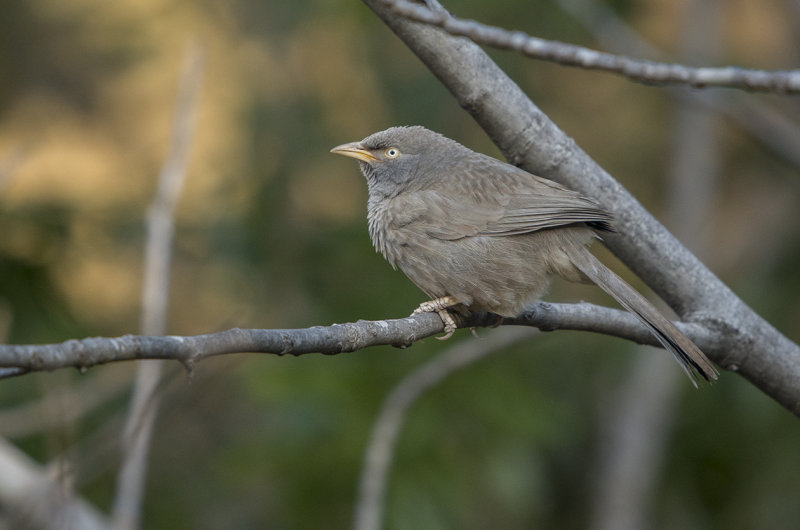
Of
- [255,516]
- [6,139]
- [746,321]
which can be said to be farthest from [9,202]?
[746,321]

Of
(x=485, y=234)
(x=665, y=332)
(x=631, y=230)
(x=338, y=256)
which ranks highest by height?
(x=338, y=256)

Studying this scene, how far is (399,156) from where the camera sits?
15.3ft

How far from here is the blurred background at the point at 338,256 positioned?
223 inches

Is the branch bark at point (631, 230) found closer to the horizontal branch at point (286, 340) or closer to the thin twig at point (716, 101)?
the horizontal branch at point (286, 340)

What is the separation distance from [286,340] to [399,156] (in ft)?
8.29

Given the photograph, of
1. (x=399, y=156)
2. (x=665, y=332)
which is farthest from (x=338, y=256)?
(x=665, y=332)

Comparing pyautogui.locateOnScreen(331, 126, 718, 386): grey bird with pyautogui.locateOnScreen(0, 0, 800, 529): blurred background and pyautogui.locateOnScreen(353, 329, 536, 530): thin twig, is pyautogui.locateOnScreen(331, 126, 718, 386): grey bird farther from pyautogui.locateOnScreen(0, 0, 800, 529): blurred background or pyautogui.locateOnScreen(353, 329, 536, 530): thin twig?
pyautogui.locateOnScreen(0, 0, 800, 529): blurred background

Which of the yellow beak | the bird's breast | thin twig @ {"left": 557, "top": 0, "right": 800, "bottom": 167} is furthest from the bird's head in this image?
thin twig @ {"left": 557, "top": 0, "right": 800, "bottom": 167}

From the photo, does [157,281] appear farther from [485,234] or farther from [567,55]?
[567,55]

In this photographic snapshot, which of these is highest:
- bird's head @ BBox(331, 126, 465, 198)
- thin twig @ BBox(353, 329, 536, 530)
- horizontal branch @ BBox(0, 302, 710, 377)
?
bird's head @ BBox(331, 126, 465, 198)

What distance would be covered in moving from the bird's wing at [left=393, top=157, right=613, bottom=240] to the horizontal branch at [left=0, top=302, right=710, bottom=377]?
1.66ft

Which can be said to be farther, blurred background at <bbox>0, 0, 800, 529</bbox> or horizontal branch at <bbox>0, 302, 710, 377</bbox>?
blurred background at <bbox>0, 0, 800, 529</bbox>

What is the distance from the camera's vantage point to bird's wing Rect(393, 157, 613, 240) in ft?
12.7

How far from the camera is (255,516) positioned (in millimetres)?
7066
